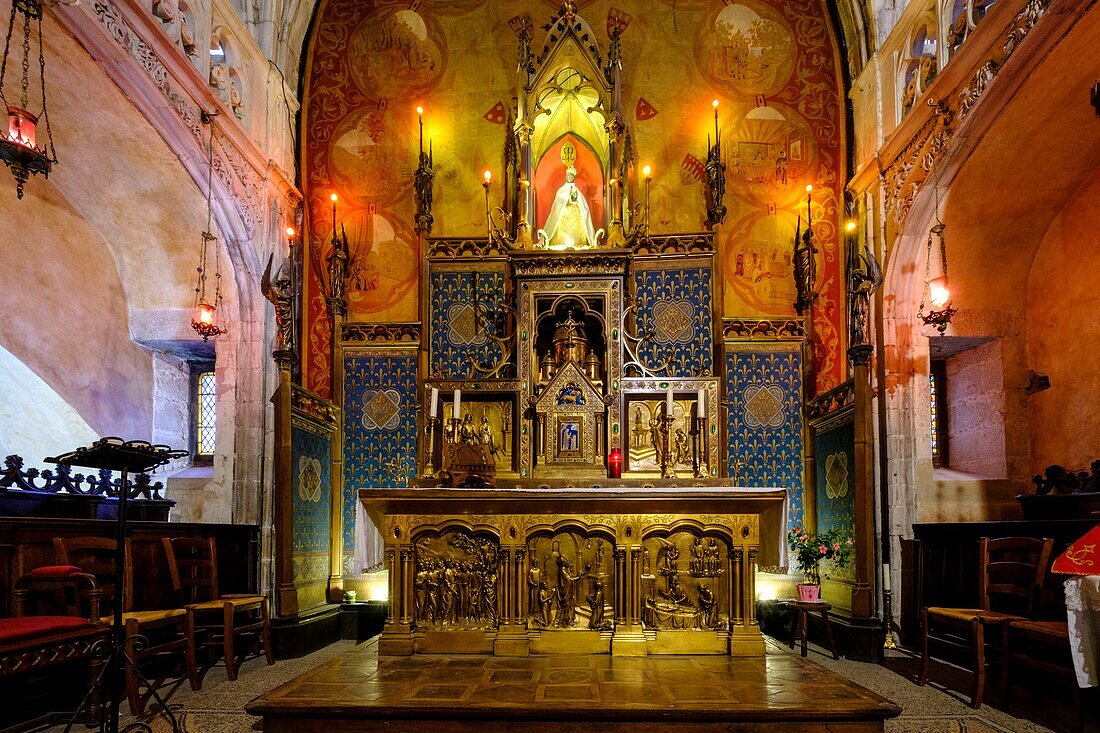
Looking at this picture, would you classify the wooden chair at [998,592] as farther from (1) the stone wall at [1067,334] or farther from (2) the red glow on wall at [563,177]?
(2) the red glow on wall at [563,177]

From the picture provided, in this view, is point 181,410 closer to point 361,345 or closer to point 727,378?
point 361,345

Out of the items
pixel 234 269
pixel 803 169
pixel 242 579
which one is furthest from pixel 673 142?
pixel 242 579

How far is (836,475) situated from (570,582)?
3802mm

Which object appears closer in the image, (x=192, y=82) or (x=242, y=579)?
(x=192, y=82)

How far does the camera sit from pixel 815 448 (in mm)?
9086

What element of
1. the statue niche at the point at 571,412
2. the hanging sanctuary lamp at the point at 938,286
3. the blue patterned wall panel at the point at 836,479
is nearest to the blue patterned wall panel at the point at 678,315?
the statue niche at the point at 571,412

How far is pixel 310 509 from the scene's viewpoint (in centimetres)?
867

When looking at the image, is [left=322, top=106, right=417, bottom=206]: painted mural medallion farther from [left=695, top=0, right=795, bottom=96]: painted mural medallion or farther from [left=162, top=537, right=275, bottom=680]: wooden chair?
[left=162, top=537, right=275, bottom=680]: wooden chair

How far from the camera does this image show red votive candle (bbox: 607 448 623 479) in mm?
7805

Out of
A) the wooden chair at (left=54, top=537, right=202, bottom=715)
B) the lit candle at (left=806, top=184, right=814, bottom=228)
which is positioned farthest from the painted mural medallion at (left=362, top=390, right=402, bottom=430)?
the lit candle at (left=806, top=184, right=814, bottom=228)

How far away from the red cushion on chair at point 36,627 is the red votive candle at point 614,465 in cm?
451

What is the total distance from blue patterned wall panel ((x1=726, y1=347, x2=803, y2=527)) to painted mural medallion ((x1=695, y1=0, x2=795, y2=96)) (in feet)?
11.8

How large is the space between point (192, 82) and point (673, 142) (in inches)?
222

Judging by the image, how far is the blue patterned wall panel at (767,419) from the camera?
920cm
